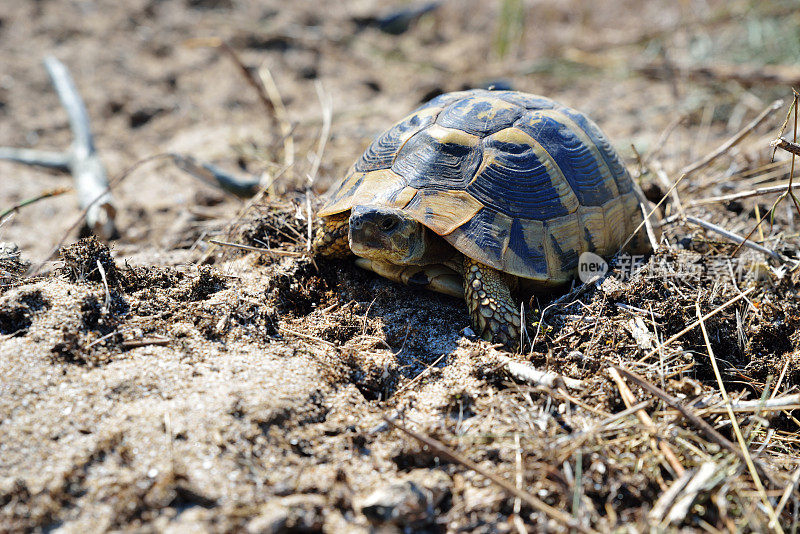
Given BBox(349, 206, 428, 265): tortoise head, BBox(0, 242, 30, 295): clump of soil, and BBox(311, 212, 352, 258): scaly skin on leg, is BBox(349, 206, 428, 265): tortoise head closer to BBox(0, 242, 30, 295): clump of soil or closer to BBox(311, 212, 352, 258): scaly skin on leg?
BBox(311, 212, 352, 258): scaly skin on leg

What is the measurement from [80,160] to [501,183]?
146 inches

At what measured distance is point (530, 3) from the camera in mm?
8359

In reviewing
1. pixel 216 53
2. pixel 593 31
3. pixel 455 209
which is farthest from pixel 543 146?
pixel 593 31

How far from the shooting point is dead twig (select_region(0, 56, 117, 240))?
12.3 ft

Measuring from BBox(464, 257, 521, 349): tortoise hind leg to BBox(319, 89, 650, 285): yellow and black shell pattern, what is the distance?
9cm

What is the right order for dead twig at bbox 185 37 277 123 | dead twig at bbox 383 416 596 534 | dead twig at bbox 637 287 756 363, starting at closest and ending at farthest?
dead twig at bbox 383 416 596 534
dead twig at bbox 637 287 756 363
dead twig at bbox 185 37 277 123

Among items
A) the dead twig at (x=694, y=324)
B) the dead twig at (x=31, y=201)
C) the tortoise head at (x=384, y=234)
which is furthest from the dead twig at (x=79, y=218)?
the dead twig at (x=694, y=324)

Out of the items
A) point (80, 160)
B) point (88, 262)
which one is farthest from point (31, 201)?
point (80, 160)

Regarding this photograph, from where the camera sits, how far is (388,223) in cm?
232

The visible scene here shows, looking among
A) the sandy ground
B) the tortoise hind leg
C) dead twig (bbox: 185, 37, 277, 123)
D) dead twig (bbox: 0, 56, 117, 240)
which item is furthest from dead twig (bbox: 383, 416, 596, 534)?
dead twig (bbox: 185, 37, 277, 123)

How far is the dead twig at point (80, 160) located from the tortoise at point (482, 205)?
1968mm

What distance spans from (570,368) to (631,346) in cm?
30

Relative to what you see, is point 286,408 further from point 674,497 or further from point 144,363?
point 674,497

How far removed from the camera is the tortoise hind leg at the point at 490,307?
2.35 m
